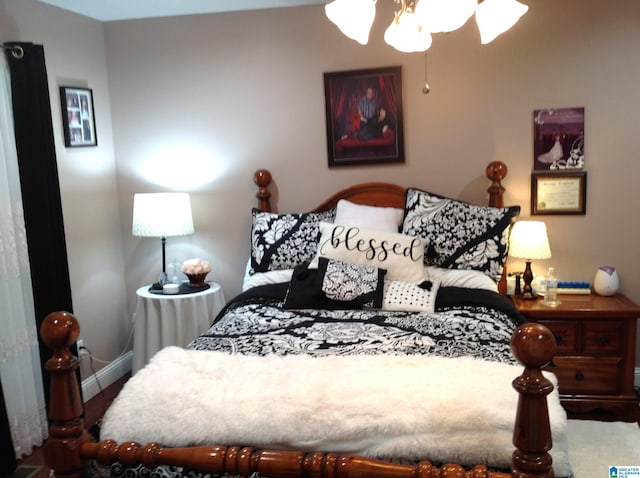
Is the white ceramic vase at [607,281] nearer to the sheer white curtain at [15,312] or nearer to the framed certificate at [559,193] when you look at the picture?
the framed certificate at [559,193]

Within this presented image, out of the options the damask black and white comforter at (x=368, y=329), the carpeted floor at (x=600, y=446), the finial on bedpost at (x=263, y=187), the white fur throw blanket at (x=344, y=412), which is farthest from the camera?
the finial on bedpost at (x=263, y=187)

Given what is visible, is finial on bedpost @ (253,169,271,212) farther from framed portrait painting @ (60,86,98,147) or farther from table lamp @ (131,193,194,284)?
framed portrait painting @ (60,86,98,147)

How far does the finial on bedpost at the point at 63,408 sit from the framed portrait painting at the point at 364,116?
2.27m

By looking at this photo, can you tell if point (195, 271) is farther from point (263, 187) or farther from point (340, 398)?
Answer: point (340, 398)

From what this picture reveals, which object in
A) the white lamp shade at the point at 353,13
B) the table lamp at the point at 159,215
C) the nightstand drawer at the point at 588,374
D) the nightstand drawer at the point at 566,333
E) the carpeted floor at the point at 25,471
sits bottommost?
the carpeted floor at the point at 25,471

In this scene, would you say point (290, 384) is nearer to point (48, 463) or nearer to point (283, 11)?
point (48, 463)

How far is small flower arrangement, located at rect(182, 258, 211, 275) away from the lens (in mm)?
3506

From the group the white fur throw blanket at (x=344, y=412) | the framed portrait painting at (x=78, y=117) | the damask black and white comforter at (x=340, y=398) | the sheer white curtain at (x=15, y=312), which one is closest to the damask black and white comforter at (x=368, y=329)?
the damask black and white comforter at (x=340, y=398)

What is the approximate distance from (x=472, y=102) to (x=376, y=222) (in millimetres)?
917

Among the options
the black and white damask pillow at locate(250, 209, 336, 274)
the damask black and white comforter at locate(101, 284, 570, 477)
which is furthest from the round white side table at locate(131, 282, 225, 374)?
the damask black and white comforter at locate(101, 284, 570, 477)

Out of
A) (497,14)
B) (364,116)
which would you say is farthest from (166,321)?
(497,14)

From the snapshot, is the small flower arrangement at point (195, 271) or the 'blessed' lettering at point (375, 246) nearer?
the 'blessed' lettering at point (375, 246)

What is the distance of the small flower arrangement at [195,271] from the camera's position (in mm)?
3506

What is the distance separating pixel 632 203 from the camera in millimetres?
3246
